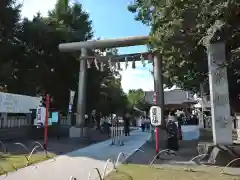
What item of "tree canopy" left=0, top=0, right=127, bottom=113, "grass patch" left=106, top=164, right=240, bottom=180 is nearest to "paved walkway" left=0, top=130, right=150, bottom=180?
"grass patch" left=106, top=164, right=240, bottom=180

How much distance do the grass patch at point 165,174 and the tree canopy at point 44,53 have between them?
15.5 metres

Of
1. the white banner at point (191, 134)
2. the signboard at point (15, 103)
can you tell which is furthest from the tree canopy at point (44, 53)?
the white banner at point (191, 134)

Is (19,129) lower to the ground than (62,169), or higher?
higher

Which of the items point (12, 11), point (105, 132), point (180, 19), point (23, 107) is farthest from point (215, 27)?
point (105, 132)

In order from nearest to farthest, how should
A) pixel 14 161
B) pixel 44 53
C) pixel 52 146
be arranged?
pixel 14 161 < pixel 52 146 < pixel 44 53

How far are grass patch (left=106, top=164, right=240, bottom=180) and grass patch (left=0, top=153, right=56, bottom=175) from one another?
3277 millimetres

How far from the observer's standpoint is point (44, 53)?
29.0 m

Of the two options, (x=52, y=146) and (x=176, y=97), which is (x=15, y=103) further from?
(x=176, y=97)

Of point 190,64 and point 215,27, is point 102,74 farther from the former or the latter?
Answer: point 215,27

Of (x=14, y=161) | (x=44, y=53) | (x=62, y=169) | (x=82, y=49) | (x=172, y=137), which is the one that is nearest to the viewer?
(x=62, y=169)

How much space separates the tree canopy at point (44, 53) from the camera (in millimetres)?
25766

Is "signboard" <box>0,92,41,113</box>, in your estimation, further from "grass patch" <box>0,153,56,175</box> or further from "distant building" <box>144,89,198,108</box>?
"distant building" <box>144,89,198,108</box>

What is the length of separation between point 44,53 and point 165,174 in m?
21.3

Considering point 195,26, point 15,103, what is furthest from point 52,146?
point 195,26
